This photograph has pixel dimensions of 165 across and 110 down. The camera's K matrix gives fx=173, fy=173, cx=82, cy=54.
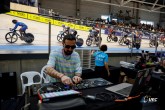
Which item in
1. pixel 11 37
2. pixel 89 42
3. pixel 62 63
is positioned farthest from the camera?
pixel 89 42

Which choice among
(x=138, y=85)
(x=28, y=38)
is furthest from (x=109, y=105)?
(x=28, y=38)

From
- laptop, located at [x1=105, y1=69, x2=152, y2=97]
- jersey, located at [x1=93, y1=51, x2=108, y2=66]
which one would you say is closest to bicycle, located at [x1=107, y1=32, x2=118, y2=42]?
jersey, located at [x1=93, y1=51, x2=108, y2=66]

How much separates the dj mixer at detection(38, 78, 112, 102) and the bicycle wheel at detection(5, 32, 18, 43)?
3795 millimetres

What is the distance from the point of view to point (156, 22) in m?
22.0

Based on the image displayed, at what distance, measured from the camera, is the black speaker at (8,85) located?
3.56 metres

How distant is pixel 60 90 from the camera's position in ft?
4.98

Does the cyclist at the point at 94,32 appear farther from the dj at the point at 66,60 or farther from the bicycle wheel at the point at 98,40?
the dj at the point at 66,60

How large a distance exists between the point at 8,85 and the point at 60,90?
8.31ft

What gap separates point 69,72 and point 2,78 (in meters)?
2.11

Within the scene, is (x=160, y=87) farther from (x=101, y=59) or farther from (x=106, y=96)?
(x=106, y=96)

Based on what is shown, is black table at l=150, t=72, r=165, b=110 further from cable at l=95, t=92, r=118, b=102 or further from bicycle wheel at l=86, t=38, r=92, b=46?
bicycle wheel at l=86, t=38, r=92, b=46

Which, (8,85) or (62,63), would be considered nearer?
(62,63)

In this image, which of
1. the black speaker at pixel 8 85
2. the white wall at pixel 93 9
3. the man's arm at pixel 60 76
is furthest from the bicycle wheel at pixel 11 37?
the white wall at pixel 93 9

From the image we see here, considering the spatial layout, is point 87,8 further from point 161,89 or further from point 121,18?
point 161,89
